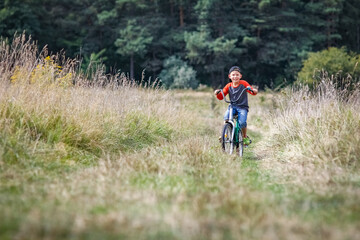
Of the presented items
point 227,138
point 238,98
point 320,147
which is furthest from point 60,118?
point 320,147

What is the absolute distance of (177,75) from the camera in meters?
34.2

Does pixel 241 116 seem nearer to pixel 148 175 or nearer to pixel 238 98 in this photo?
pixel 238 98

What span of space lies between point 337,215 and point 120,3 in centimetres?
3591

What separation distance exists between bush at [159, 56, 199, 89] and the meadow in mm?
24686

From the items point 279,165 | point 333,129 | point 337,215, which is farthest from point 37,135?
point 333,129

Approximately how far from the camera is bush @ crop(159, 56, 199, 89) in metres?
33.1

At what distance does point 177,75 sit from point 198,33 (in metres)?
4.57

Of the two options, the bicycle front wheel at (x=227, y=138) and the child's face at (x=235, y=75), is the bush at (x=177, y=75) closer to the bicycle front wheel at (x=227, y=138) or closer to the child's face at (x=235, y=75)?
the child's face at (x=235, y=75)

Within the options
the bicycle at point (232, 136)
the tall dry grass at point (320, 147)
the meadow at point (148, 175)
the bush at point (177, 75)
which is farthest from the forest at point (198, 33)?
the meadow at point (148, 175)

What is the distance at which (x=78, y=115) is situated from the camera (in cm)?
627

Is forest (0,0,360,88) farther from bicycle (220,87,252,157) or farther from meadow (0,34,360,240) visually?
meadow (0,34,360,240)

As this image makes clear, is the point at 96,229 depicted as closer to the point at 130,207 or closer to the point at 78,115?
the point at 130,207

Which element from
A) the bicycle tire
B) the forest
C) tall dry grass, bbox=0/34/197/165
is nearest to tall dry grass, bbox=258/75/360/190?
the bicycle tire

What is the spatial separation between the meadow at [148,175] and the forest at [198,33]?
2565 cm
